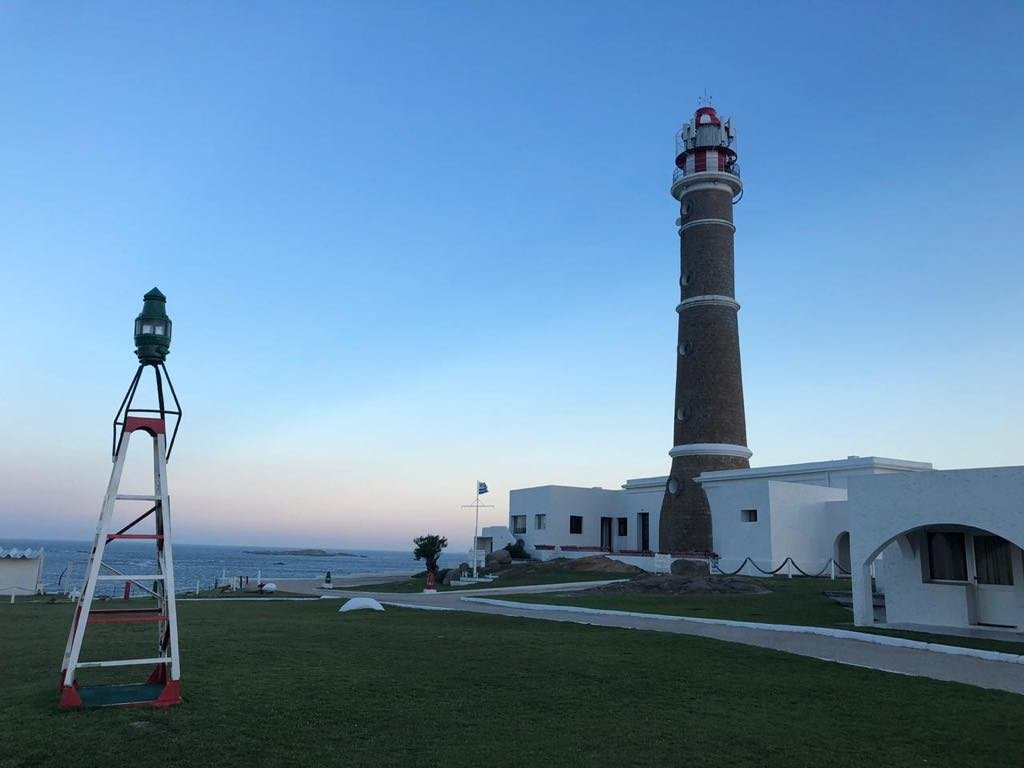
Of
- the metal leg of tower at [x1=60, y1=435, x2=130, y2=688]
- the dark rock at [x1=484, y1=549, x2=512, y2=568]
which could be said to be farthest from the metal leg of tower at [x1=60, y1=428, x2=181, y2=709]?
the dark rock at [x1=484, y1=549, x2=512, y2=568]

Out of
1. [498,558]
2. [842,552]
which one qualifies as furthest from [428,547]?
[842,552]

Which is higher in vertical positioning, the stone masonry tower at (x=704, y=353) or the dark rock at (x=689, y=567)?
the stone masonry tower at (x=704, y=353)

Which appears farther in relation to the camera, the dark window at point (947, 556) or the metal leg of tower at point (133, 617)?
the dark window at point (947, 556)

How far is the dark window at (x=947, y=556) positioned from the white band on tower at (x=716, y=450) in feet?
71.0

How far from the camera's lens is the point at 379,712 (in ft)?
27.5

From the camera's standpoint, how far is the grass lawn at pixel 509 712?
6.88 meters

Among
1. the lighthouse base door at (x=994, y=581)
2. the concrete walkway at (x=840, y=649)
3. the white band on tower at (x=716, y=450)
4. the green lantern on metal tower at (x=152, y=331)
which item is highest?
the white band on tower at (x=716, y=450)

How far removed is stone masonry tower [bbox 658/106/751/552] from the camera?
38969mm

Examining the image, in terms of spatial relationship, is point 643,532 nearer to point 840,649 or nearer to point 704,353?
point 704,353

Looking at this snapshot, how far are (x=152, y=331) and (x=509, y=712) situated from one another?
6.03 m

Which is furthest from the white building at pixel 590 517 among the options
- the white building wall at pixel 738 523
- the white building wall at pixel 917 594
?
the white building wall at pixel 917 594

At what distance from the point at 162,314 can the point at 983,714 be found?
10396mm

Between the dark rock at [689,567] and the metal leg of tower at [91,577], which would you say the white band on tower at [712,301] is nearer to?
the dark rock at [689,567]

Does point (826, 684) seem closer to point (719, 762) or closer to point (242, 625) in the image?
point (719, 762)
